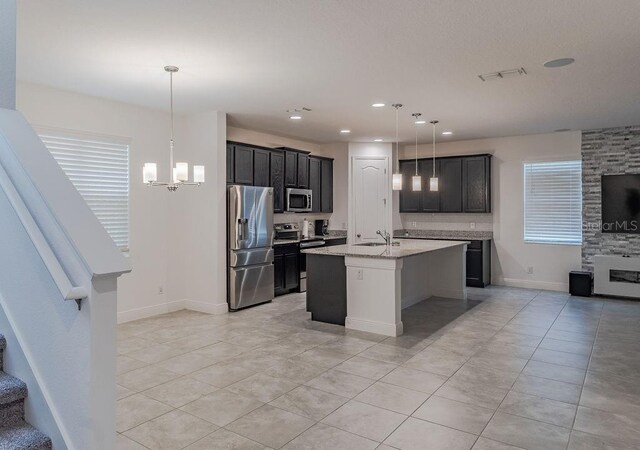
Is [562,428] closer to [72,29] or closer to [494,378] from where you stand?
[494,378]

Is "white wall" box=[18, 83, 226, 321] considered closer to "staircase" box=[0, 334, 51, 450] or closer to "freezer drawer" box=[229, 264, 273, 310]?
"freezer drawer" box=[229, 264, 273, 310]

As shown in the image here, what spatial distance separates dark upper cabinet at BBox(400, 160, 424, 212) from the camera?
850cm

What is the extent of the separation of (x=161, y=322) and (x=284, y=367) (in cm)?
229

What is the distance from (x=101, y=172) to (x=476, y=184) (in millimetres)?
6114

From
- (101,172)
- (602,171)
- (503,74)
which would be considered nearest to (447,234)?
(602,171)

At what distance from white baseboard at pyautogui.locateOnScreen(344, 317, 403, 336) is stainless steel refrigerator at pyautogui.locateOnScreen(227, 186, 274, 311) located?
1667 millimetres

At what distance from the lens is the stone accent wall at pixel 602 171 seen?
6.77 m

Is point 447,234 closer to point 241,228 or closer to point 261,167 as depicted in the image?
point 261,167

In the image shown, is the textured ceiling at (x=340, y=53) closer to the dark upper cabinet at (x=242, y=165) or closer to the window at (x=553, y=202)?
the dark upper cabinet at (x=242, y=165)

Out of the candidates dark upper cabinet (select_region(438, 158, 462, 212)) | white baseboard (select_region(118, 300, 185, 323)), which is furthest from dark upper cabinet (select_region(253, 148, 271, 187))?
dark upper cabinet (select_region(438, 158, 462, 212))

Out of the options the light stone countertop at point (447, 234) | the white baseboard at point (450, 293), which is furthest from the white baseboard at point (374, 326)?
the light stone countertop at point (447, 234)

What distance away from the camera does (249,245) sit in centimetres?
604

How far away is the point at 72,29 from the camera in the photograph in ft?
10.5

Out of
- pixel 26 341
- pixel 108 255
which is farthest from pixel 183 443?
pixel 108 255
